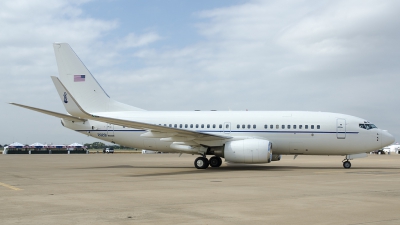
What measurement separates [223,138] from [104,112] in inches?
354

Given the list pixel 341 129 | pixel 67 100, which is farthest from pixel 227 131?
pixel 67 100

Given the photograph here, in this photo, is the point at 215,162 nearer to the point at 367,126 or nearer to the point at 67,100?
the point at 367,126

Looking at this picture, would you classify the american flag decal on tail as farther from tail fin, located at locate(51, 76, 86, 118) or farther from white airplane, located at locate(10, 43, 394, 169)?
tail fin, located at locate(51, 76, 86, 118)

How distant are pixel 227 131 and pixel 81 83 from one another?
10247mm

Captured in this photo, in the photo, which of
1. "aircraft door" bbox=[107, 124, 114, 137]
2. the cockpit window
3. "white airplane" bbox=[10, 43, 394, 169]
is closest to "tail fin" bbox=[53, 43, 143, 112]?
"white airplane" bbox=[10, 43, 394, 169]

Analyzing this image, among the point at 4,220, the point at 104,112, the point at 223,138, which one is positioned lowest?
the point at 4,220

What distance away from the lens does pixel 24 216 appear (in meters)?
8.81

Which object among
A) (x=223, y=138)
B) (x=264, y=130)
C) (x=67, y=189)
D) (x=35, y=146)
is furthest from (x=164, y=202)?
(x=35, y=146)

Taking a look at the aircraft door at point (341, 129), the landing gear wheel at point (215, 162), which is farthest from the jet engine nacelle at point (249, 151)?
the aircraft door at point (341, 129)

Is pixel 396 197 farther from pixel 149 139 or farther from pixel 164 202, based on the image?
pixel 149 139

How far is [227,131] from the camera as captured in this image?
2600cm

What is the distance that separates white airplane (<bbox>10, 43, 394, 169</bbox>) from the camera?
23578 millimetres

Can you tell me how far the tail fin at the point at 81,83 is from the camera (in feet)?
92.7

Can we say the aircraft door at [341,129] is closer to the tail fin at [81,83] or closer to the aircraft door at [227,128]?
the aircraft door at [227,128]
